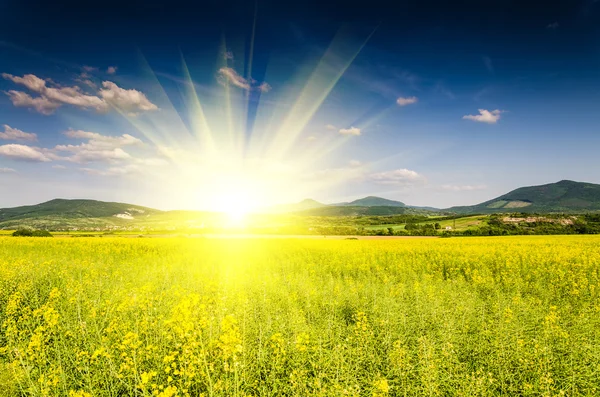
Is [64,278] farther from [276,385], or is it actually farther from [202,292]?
[276,385]

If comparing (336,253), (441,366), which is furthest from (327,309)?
(336,253)

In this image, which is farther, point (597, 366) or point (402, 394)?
point (597, 366)

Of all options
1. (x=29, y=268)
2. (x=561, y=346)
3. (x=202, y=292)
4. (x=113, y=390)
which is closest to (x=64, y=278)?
(x=29, y=268)

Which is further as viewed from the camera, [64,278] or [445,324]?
→ [64,278]

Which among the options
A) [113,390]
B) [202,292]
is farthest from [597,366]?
[202,292]

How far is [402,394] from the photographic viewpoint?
4668mm

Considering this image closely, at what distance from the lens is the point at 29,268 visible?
41.7 feet

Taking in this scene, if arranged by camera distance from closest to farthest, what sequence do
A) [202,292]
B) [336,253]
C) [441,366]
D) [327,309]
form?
[441,366], [327,309], [202,292], [336,253]

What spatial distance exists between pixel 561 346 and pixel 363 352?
174 inches

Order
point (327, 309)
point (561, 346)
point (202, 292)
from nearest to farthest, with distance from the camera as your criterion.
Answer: point (561, 346)
point (327, 309)
point (202, 292)

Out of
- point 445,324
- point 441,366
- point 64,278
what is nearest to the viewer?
point 441,366

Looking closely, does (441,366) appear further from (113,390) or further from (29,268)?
(29,268)

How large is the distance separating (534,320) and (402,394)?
5423mm

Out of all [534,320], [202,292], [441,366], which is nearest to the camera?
[441,366]
